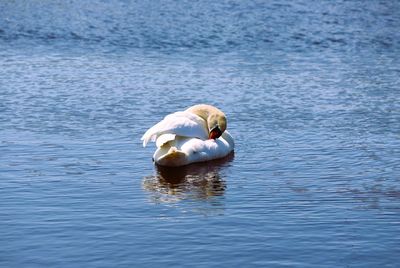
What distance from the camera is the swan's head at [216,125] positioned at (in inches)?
679

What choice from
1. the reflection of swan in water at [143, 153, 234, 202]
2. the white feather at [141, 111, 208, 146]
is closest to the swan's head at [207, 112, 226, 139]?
the white feather at [141, 111, 208, 146]

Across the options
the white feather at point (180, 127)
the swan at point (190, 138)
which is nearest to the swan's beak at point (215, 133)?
the swan at point (190, 138)

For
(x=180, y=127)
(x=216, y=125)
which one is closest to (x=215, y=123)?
(x=216, y=125)

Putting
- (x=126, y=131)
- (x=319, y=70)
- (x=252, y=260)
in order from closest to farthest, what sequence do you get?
(x=252, y=260) < (x=126, y=131) < (x=319, y=70)

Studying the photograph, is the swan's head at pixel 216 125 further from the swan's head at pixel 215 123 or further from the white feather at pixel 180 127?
the white feather at pixel 180 127

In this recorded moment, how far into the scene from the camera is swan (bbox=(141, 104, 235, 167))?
645 inches

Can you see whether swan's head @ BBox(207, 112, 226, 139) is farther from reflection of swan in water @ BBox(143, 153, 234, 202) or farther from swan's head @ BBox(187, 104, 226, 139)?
reflection of swan in water @ BBox(143, 153, 234, 202)

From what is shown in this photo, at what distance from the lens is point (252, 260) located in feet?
37.7

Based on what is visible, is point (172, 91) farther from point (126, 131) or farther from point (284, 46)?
point (284, 46)

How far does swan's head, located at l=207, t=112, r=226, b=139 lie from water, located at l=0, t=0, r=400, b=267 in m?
0.49

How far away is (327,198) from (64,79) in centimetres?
1207

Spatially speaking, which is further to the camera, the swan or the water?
the swan

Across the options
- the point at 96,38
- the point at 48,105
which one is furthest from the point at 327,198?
the point at 96,38

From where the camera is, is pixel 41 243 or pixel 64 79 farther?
pixel 64 79
